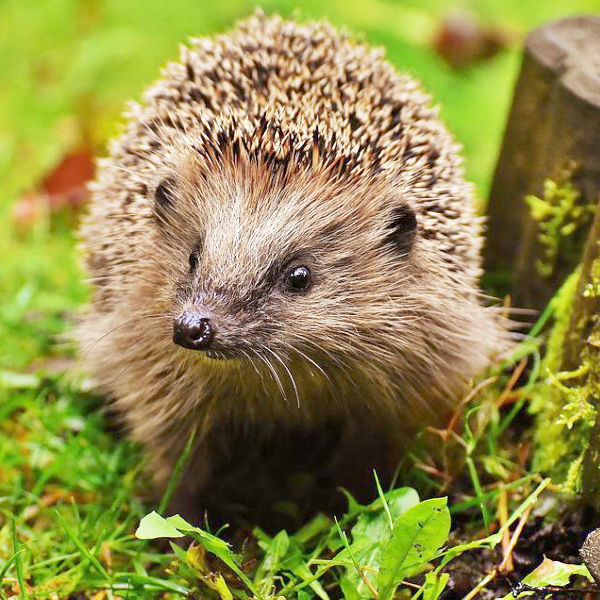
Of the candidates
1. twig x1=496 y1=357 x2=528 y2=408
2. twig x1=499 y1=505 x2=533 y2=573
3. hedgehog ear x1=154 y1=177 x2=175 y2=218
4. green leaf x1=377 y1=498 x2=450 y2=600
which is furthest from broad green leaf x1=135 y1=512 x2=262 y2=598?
twig x1=496 y1=357 x2=528 y2=408

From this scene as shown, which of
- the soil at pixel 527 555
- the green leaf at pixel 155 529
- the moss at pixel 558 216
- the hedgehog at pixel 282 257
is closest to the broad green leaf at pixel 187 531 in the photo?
the green leaf at pixel 155 529

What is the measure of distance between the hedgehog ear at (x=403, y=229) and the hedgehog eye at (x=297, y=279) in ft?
0.97

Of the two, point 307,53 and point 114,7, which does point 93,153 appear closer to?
point 114,7

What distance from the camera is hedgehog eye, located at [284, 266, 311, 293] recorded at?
2285mm

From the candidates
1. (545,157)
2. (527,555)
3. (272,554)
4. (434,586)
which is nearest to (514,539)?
(527,555)

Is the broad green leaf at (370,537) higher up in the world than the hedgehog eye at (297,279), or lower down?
lower down

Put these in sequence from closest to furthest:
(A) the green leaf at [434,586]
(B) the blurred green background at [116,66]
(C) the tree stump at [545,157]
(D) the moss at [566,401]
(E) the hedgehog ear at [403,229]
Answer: (A) the green leaf at [434,586]
(D) the moss at [566,401]
(E) the hedgehog ear at [403,229]
(C) the tree stump at [545,157]
(B) the blurred green background at [116,66]

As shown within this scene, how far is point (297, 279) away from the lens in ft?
7.53

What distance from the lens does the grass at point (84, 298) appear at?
2.30 m

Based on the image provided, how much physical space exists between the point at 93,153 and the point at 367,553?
331cm

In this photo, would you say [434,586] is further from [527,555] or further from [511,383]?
[511,383]

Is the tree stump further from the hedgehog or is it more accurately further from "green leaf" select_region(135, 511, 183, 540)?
"green leaf" select_region(135, 511, 183, 540)

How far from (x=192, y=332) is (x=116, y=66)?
3.54 meters

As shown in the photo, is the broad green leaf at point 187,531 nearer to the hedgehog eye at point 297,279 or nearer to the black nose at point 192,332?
the black nose at point 192,332
